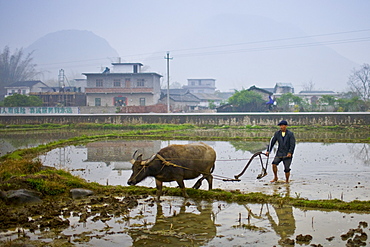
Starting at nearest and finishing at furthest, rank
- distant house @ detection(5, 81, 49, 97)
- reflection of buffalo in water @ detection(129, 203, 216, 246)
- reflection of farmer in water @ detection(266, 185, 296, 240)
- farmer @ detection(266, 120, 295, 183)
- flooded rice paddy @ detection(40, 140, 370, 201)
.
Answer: reflection of buffalo in water @ detection(129, 203, 216, 246)
reflection of farmer in water @ detection(266, 185, 296, 240)
flooded rice paddy @ detection(40, 140, 370, 201)
farmer @ detection(266, 120, 295, 183)
distant house @ detection(5, 81, 49, 97)

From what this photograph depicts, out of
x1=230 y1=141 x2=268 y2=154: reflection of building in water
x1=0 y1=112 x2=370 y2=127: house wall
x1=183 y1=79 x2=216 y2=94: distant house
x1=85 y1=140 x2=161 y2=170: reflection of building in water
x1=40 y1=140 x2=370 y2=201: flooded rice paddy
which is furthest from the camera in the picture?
x1=183 y1=79 x2=216 y2=94: distant house

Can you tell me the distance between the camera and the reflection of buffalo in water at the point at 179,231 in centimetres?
588

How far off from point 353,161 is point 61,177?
9.01 m

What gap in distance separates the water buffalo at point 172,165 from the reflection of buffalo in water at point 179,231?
1185 mm

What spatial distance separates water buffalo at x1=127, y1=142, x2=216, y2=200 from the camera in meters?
8.52

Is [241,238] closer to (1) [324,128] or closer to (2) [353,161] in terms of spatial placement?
(2) [353,161]

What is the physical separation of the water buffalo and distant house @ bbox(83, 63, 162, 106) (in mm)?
43224

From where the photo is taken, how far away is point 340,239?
18.8ft

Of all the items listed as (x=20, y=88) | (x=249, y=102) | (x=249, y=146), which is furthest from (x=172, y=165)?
(x=20, y=88)

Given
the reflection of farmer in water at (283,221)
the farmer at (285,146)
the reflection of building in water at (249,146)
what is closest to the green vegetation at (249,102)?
the reflection of building in water at (249,146)

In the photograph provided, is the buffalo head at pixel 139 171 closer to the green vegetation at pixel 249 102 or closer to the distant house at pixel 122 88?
the green vegetation at pixel 249 102

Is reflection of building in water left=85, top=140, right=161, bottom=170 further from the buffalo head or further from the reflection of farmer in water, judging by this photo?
the reflection of farmer in water

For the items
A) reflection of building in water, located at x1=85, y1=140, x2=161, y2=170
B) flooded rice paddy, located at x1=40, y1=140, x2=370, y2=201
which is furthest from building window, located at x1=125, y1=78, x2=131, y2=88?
flooded rice paddy, located at x1=40, y1=140, x2=370, y2=201

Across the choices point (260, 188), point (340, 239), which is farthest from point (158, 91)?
point (340, 239)
